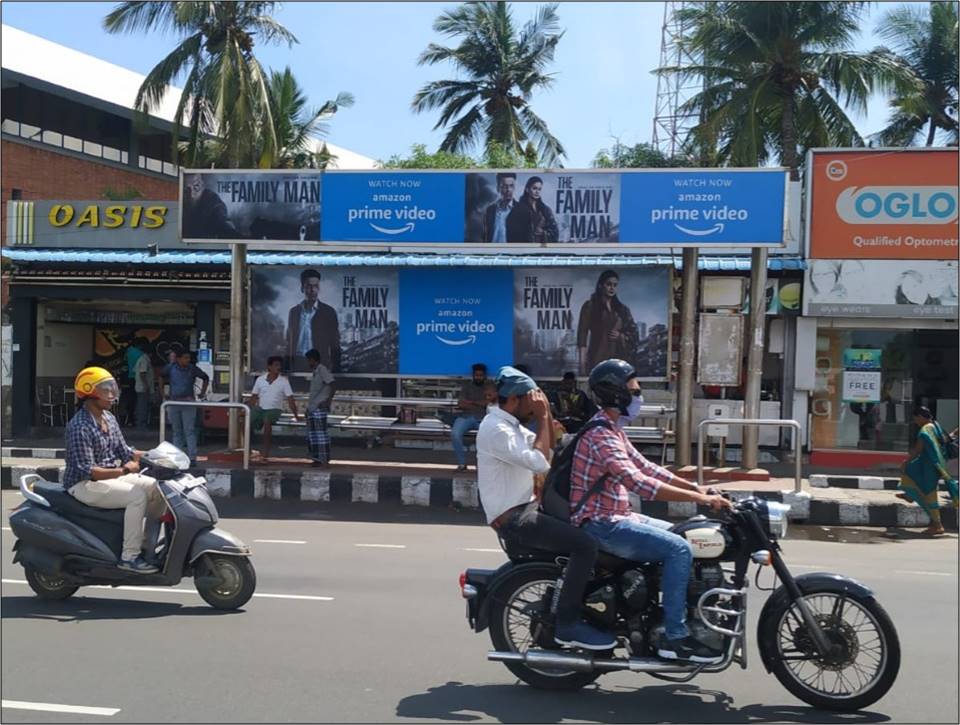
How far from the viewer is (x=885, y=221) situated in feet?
50.3

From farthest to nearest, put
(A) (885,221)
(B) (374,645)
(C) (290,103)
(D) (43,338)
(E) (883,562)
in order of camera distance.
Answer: (C) (290,103), (D) (43,338), (A) (885,221), (E) (883,562), (B) (374,645)

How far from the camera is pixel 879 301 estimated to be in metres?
15.3

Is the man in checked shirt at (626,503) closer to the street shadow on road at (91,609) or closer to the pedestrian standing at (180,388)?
the street shadow on road at (91,609)

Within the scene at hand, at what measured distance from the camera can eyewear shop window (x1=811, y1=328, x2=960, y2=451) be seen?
52.4ft

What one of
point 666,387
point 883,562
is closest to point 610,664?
point 883,562

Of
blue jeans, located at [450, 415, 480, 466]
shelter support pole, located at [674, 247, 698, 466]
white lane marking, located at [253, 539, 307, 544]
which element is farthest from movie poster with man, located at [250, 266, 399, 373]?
white lane marking, located at [253, 539, 307, 544]

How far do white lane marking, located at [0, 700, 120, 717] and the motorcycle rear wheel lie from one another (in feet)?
6.28

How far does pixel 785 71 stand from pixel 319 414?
1493 centimetres

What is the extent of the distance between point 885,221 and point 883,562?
8164mm

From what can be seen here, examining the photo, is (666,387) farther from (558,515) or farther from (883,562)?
(558,515)

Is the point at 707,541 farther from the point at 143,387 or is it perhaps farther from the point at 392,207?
the point at 143,387

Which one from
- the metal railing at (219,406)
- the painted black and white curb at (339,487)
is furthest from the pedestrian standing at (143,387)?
the metal railing at (219,406)

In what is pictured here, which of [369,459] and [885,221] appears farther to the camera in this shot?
[885,221]

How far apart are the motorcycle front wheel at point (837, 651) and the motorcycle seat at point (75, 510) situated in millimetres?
4261
